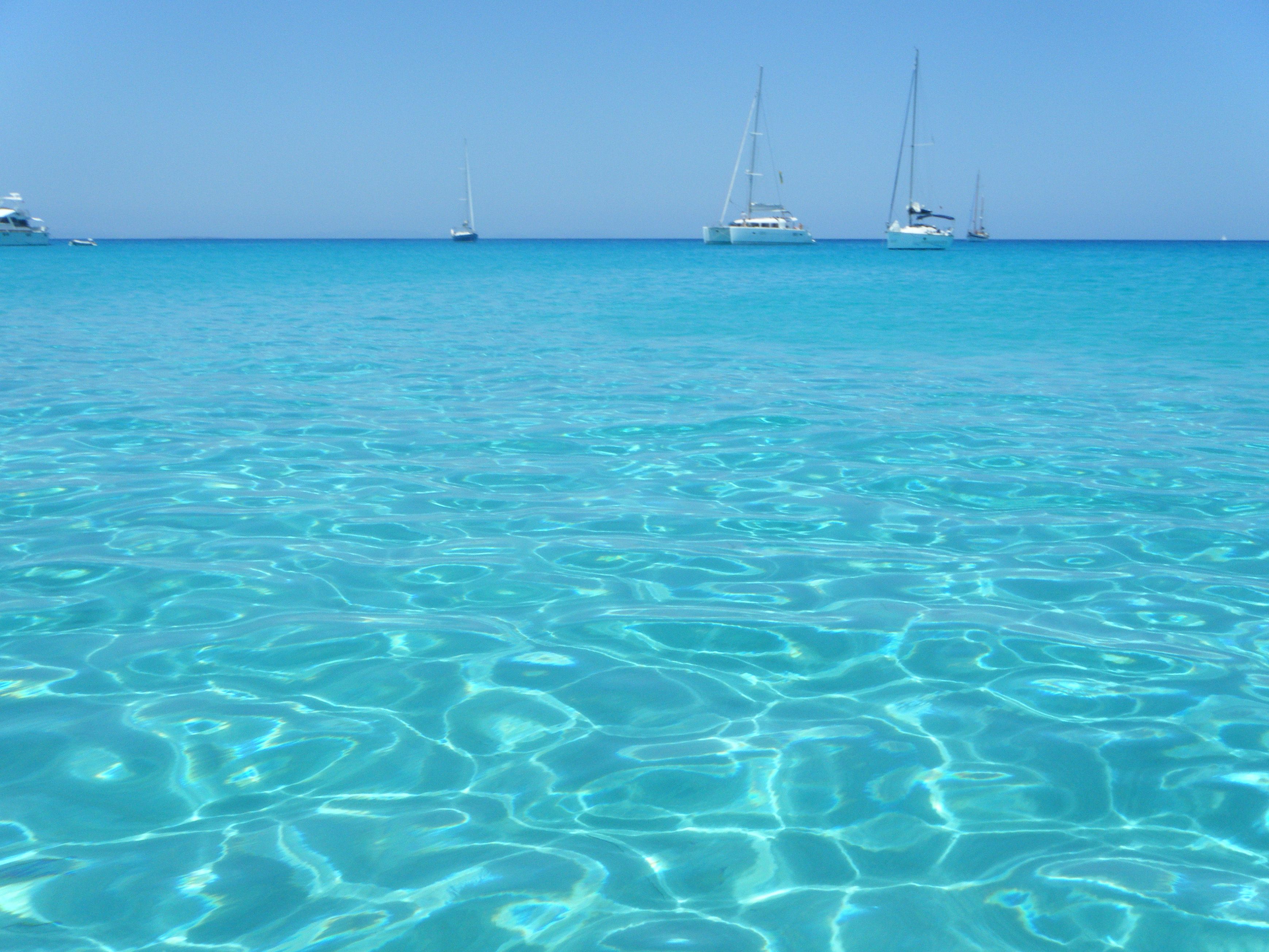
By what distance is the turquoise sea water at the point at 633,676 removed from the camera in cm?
233

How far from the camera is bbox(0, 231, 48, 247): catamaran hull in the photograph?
66.8 metres

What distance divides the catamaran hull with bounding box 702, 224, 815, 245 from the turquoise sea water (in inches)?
Result: 2638

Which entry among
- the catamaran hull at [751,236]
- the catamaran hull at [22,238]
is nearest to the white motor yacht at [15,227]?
the catamaran hull at [22,238]

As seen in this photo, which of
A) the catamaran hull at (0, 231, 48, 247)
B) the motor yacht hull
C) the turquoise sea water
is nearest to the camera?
the turquoise sea water

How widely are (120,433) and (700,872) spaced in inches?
260

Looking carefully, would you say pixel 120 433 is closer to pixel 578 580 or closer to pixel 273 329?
pixel 578 580

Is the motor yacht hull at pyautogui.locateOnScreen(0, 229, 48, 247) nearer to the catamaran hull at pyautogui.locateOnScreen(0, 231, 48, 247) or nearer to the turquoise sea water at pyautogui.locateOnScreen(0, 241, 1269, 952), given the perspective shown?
the catamaran hull at pyautogui.locateOnScreen(0, 231, 48, 247)

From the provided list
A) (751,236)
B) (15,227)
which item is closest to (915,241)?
(751,236)

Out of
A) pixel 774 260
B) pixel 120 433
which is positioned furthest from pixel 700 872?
pixel 774 260

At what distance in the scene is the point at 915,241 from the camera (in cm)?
6256

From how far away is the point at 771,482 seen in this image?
5.99 m

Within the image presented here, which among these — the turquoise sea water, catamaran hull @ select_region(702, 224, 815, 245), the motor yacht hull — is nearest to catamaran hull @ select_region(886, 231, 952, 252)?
catamaran hull @ select_region(702, 224, 815, 245)

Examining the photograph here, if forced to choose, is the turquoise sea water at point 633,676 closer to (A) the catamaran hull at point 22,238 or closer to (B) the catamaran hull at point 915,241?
(B) the catamaran hull at point 915,241

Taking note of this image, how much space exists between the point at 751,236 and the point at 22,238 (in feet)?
171
